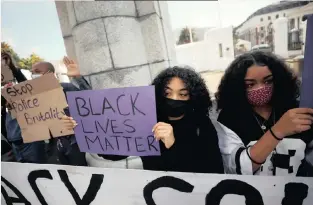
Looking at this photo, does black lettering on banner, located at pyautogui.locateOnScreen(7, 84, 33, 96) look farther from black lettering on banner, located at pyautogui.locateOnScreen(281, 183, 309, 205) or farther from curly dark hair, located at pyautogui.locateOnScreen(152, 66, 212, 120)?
black lettering on banner, located at pyautogui.locateOnScreen(281, 183, 309, 205)

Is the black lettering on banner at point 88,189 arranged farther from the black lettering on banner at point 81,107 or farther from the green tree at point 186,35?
the green tree at point 186,35

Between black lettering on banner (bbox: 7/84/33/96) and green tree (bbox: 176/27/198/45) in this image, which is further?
green tree (bbox: 176/27/198/45)

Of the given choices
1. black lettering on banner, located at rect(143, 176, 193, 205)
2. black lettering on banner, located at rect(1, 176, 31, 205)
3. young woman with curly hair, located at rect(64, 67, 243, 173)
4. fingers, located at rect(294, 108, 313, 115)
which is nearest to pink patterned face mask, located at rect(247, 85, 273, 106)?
young woman with curly hair, located at rect(64, 67, 243, 173)

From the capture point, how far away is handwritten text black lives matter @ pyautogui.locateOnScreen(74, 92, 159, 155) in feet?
3.43

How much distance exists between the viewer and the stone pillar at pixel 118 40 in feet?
6.77

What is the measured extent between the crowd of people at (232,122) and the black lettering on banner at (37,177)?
11.9 inches

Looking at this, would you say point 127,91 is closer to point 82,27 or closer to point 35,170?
point 35,170

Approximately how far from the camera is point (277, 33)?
3037 millimetres

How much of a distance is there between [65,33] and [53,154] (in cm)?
129

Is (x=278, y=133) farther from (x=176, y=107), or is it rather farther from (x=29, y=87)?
(x=29, y=87)

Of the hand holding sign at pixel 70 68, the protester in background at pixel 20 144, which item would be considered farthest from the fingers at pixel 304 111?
the protester in background at pixel 20 144

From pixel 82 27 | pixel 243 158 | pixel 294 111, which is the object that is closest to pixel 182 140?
pixel 243 158

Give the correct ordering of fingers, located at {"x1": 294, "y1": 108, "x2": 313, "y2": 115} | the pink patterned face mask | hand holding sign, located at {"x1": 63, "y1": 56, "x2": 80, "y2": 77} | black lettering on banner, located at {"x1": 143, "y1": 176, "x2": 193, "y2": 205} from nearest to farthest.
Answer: fingers, located at {"x1": 294, "y1": 108, "x2": 313, "y2": 115} < black lettering on banner, located at {"x1": 143, "y1": 176, "x2": 193, "y2": 205} < the pink patterned face mask < hand holding sign, located at {"x1": 63, "y1": 56, "x2": 80, "y2": 77}

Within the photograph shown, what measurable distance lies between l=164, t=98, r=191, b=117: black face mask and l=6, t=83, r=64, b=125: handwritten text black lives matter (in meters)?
0.57
